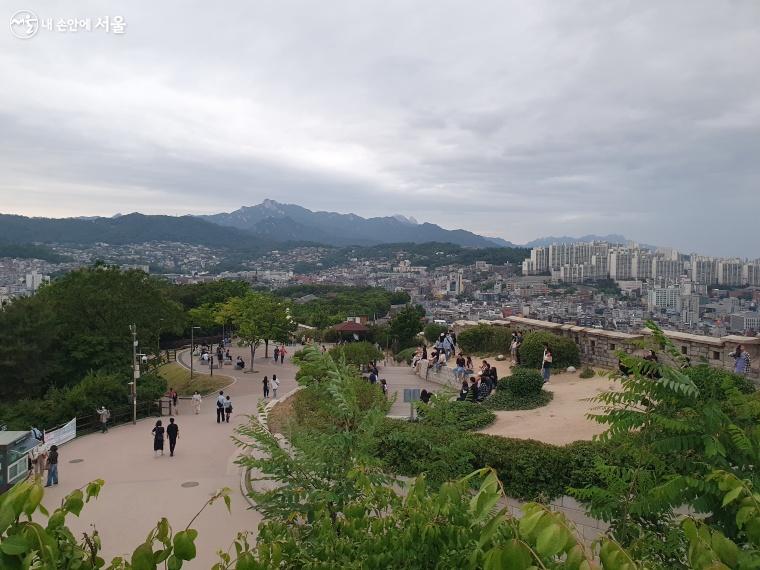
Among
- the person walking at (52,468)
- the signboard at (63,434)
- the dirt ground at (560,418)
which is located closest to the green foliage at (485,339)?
the dirt ground at (560,418)

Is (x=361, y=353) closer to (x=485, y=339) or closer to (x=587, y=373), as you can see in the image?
(x=485, y=339)

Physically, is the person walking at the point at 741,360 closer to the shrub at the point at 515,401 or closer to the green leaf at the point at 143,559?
the shrub at the point at 515,401

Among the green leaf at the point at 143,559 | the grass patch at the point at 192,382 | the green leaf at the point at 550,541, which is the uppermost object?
the green leaf at the point at 550,541

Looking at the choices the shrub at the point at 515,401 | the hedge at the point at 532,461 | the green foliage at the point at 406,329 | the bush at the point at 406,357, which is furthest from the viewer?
the green foliage at the point at 406,329

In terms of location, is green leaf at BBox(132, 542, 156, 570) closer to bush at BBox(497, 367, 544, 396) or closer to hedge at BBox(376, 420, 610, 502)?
hedge at BBox(376, 420, 610, 502)

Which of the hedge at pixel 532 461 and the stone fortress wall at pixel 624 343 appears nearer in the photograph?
the hedge at pixel 532 461
